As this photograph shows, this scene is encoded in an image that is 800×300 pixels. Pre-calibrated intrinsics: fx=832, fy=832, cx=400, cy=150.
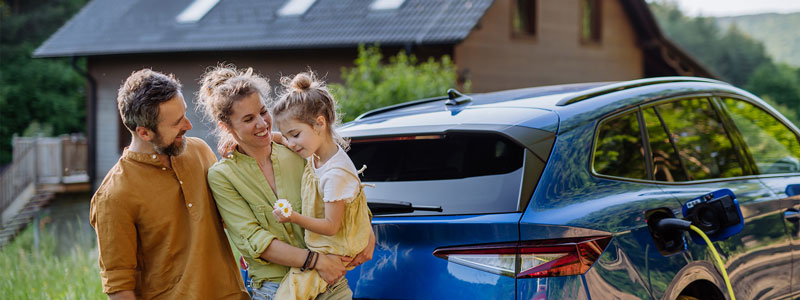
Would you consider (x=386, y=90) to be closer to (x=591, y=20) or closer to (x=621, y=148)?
(x=621, y=148)

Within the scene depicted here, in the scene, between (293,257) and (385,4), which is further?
(385,4)

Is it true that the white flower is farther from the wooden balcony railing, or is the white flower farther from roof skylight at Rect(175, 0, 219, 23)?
the wooden balcony railing

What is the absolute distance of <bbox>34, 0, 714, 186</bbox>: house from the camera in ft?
56.1

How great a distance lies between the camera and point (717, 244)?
3643mm

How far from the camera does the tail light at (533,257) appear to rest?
2.87m

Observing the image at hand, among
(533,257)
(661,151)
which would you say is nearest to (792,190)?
(661,151)

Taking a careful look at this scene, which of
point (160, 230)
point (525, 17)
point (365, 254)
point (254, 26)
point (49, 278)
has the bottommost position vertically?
point (49, 278)

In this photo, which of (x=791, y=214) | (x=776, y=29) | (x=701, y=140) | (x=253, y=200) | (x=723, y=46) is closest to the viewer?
(x=253, y=200)

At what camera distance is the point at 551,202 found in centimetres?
303

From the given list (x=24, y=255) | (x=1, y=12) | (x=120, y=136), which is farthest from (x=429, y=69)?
(x=1, y=12)

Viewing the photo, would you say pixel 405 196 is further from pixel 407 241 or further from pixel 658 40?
pixel 658 40

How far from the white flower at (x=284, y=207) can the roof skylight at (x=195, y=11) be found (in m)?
19.0

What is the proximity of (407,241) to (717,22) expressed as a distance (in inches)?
3031

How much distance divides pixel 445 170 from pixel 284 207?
38.4 inches
